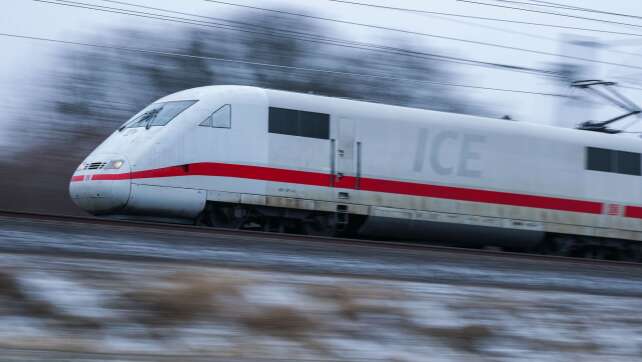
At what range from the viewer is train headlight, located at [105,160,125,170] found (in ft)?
40.0

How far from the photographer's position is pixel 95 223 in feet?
35.6

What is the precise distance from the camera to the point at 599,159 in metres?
16.1

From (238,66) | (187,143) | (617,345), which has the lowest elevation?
(617,345)

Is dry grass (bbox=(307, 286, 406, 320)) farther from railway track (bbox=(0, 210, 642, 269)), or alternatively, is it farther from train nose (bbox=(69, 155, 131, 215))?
train nose (bbox=(69, 155, 131, 215))

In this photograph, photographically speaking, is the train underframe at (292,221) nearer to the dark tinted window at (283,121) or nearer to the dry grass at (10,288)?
the dark tinted window at (283,121)

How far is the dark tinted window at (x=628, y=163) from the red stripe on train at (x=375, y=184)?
81cm

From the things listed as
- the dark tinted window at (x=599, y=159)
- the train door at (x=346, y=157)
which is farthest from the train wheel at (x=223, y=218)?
the dark tinted window at (x=599, y=159)

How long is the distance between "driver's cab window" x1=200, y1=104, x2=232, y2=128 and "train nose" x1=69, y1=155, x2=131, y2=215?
60.5 inches

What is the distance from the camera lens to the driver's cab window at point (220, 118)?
12.8m

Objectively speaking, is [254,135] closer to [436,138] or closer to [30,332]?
[436,138]

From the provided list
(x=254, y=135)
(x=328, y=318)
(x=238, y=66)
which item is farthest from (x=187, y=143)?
(x=238, y=66)

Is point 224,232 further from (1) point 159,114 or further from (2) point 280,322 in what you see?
(2) point 280,322

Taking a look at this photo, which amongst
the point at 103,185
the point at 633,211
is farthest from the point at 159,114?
the point at 633,211

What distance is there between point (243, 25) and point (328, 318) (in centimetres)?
2092
